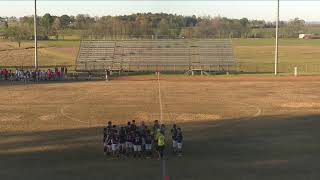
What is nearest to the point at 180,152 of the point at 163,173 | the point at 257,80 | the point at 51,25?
the point at 163,173

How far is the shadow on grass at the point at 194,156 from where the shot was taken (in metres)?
18.3

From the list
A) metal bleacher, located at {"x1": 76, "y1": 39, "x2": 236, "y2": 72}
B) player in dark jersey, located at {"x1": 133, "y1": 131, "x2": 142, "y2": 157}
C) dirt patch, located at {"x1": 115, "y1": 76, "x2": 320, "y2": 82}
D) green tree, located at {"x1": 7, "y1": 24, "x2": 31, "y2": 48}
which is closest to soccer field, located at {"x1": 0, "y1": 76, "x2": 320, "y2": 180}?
player in dark jersey, located at {"x1": 133, "y1": 131, "x2": 142, "y2": 157}

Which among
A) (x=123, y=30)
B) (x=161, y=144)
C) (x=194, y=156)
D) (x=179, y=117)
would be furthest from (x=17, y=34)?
(x=161, y=144)

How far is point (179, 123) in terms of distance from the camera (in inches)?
1108

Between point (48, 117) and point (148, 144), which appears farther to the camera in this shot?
point (48, 117)

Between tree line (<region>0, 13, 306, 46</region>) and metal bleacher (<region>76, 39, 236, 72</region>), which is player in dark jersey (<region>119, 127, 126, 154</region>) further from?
tree line (<region>0, 13, 306, 46</region>)

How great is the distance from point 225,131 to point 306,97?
1475 centimetres

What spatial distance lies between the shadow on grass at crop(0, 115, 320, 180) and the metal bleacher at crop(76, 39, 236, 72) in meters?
33.9

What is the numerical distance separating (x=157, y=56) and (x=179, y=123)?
37151 millimetres

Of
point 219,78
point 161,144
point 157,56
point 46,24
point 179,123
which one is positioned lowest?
point 179,123

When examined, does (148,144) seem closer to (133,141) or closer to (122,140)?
(133,141)

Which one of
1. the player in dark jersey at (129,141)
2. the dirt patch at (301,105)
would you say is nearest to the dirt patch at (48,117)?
the player in dark jersey at (129,141)

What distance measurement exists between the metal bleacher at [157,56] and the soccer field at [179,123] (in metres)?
12.9

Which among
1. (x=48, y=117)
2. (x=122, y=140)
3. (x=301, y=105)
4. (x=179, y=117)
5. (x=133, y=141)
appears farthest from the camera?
(x=301, y=105)
